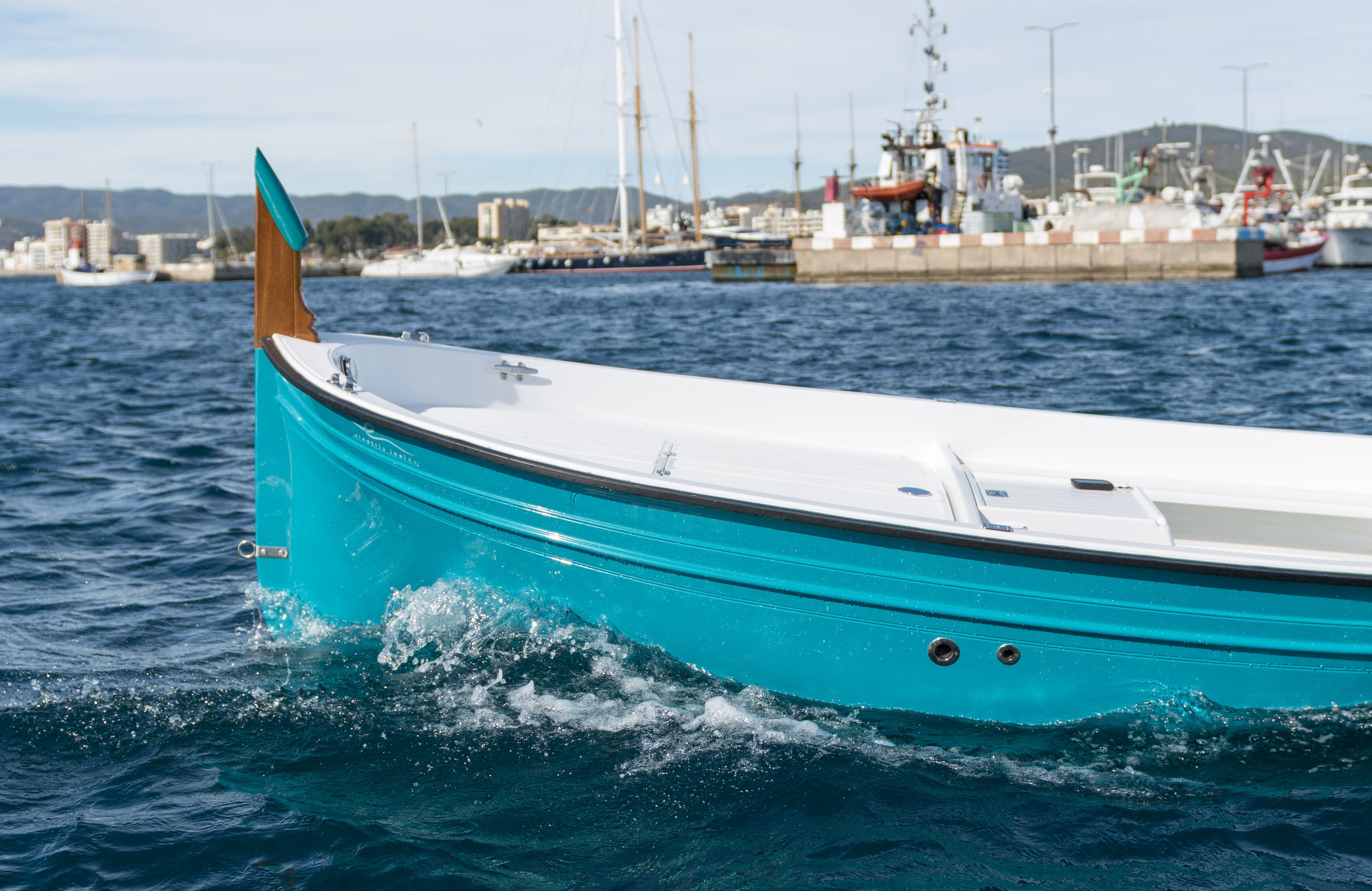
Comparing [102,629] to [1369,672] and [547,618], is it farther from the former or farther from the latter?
[1369,672]

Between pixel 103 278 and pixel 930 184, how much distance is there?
252 ft

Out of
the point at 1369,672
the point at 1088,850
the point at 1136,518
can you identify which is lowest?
the point at 1088,850

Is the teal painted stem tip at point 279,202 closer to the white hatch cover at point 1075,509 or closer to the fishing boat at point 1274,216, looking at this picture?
the white hatch cover at point 1075,509

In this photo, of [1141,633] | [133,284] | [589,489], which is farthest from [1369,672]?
[133,284]

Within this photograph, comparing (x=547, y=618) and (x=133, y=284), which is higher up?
(x=133, y=284)

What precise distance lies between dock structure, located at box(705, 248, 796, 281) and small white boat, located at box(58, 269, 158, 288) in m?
57.9

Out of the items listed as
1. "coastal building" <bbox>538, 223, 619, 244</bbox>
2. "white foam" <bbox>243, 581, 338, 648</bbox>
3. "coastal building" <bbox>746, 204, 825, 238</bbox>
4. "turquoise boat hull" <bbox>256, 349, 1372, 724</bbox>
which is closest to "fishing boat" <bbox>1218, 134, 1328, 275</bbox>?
"turquoise boat hull" <bbox>256, 349, 1372, 724</bbox>

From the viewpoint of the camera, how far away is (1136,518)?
16.0ft

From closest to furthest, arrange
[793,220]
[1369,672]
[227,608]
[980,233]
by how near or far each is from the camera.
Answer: [1369,672], [227,608], [980,233], [793,220]

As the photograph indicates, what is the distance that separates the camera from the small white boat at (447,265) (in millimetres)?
95188

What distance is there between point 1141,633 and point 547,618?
7.92 feet

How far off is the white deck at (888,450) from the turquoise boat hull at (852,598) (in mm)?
170

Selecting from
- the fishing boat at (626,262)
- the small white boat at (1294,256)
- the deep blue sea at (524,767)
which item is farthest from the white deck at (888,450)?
the fishing boat at (626,262)

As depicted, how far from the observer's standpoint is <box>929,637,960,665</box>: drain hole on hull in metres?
4.31
